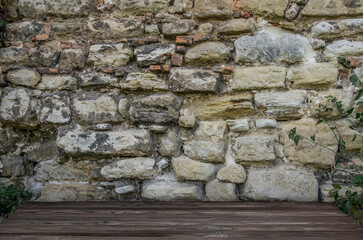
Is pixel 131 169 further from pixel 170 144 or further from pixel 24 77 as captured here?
pixel 24 77

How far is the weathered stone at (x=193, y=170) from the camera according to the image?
6.45 feet

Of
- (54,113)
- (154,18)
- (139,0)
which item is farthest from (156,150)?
(139,0)

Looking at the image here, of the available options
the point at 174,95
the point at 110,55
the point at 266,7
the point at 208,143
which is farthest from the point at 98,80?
the point at 266,7

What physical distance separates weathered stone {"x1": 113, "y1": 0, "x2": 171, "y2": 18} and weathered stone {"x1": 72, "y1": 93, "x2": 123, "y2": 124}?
639mm

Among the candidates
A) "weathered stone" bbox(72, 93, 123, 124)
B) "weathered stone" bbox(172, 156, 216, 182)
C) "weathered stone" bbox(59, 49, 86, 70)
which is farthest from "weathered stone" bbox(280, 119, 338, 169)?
"weathered stone" bbox(59, 49, 86, 70)

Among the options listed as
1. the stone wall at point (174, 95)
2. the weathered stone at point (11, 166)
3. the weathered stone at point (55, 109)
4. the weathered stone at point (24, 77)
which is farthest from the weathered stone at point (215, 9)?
the weathered stone at point (11, 166)

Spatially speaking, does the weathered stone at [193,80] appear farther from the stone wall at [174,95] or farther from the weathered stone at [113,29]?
the weathered stone at [113,29]

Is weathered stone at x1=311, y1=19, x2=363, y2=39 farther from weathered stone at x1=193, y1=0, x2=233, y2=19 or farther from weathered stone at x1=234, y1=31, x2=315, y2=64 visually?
weathered stone at x1=193, y1=0, x2=233, y2=19

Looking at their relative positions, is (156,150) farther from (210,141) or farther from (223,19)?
(223,19)

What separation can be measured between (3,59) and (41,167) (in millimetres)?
869

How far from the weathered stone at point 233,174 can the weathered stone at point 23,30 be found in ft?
5.65

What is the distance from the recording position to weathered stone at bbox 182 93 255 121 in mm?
1974

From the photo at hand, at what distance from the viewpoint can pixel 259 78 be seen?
1.98 metres

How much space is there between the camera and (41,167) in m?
2.14
